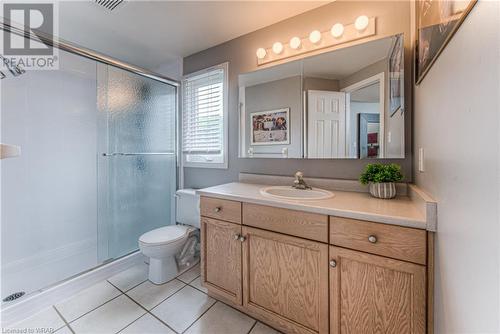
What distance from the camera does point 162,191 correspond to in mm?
2447

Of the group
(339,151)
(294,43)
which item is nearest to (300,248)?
(339,151)

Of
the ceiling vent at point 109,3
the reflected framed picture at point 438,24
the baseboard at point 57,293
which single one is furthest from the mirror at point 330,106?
the baseboard at point 57,293

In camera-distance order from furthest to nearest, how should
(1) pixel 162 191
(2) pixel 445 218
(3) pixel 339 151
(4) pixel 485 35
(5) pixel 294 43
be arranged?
1. (1) pixel 162 191
2. (5) pixel 294 43
3. (3) pixel 339 151
4. (2) pixel 445 218
5. (4) pixel 485 35

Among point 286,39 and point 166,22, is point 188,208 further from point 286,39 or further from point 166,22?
point 286,39

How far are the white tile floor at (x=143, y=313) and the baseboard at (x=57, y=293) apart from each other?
0.16 feet

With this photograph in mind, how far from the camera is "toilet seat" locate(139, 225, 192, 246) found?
1721 millimetres

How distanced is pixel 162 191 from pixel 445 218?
2.43 metres

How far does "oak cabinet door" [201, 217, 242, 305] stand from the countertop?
24 cm

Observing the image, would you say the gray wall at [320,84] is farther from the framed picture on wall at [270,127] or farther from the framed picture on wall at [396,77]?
the framed picture on wall at [396,77]

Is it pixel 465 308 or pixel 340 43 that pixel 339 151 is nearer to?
pixel 340 43

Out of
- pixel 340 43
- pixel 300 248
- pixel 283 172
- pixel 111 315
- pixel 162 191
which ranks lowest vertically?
Result: pixel 111 315

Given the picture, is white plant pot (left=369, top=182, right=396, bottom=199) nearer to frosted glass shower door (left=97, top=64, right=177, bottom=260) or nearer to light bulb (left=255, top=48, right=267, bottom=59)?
light bulb (left=255, top=48, right=267, bottom=59)

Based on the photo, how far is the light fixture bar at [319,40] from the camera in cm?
145

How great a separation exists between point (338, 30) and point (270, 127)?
86 cm
